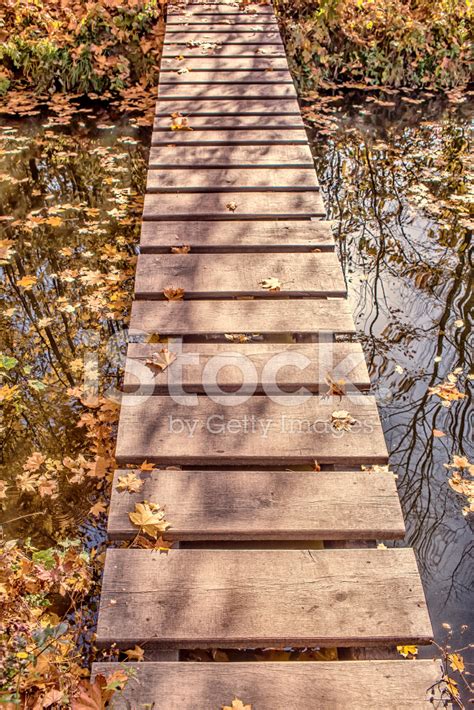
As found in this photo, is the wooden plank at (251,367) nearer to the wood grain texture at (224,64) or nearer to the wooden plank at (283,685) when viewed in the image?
the wooden plank at (283,685)

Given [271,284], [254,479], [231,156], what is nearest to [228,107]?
[231,156]

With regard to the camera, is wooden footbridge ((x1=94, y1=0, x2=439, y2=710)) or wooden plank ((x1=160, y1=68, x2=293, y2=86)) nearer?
wooden footbridge ((x1=94, y1=0, x2=439, y2=710))

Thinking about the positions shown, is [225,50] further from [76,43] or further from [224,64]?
[76,43]

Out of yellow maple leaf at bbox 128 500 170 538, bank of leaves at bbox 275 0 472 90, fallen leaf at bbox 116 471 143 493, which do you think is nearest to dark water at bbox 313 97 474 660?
bank of leaves at bbox 275 0 472 90

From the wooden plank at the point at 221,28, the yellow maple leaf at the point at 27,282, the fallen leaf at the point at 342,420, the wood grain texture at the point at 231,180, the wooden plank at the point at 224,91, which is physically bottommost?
the yellow maple leaf at the point at 27,282

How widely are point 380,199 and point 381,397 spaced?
108 inches

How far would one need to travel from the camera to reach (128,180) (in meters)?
6.06

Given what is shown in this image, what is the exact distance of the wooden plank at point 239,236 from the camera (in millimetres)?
3639

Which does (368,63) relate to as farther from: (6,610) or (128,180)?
(6,610)

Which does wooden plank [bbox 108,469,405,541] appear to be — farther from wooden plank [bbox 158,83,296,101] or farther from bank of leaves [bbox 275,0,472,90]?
bank of leaves [bbox 275,0,472,90]

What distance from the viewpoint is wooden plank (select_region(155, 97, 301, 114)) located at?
5193mm

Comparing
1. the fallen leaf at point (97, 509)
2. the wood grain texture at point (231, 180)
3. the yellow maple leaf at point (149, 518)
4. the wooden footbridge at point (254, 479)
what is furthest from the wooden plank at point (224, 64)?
the yellow maple leaf at point (149, 518)

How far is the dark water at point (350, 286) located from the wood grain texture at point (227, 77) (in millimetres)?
977

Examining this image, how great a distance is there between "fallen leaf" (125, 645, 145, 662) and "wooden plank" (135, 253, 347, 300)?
1929mm
